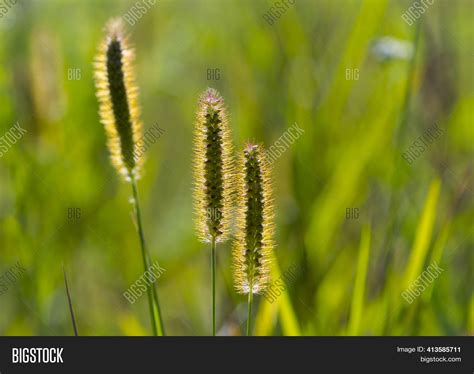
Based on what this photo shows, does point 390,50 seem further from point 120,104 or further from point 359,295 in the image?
point 120,104

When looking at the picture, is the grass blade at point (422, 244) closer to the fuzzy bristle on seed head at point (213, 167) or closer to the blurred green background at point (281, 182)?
the blurred green background at point (281, 182)

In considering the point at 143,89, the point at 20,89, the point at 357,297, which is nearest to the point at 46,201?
the point at 20,89

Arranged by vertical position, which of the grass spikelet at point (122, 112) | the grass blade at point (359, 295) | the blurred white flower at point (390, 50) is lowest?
the grass blade at point (359, 295)

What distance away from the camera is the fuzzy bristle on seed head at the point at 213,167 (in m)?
1.27

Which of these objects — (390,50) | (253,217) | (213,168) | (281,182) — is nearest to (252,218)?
(253,217)

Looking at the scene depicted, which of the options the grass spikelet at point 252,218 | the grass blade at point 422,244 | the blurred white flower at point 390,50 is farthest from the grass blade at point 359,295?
the blurred white flower at point 390,50

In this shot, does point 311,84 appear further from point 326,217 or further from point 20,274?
point 20,274

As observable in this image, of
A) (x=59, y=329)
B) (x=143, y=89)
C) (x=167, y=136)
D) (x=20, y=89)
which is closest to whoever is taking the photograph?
(x=59, y=329)

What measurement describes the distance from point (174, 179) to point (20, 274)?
113cm

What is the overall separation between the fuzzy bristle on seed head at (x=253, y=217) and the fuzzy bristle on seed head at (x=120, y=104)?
247 millimetres

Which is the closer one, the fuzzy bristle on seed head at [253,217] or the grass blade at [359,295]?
the fuzzy bristle on seed head at [253,217]

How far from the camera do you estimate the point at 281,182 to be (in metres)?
2.84

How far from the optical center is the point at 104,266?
8.27 feet
